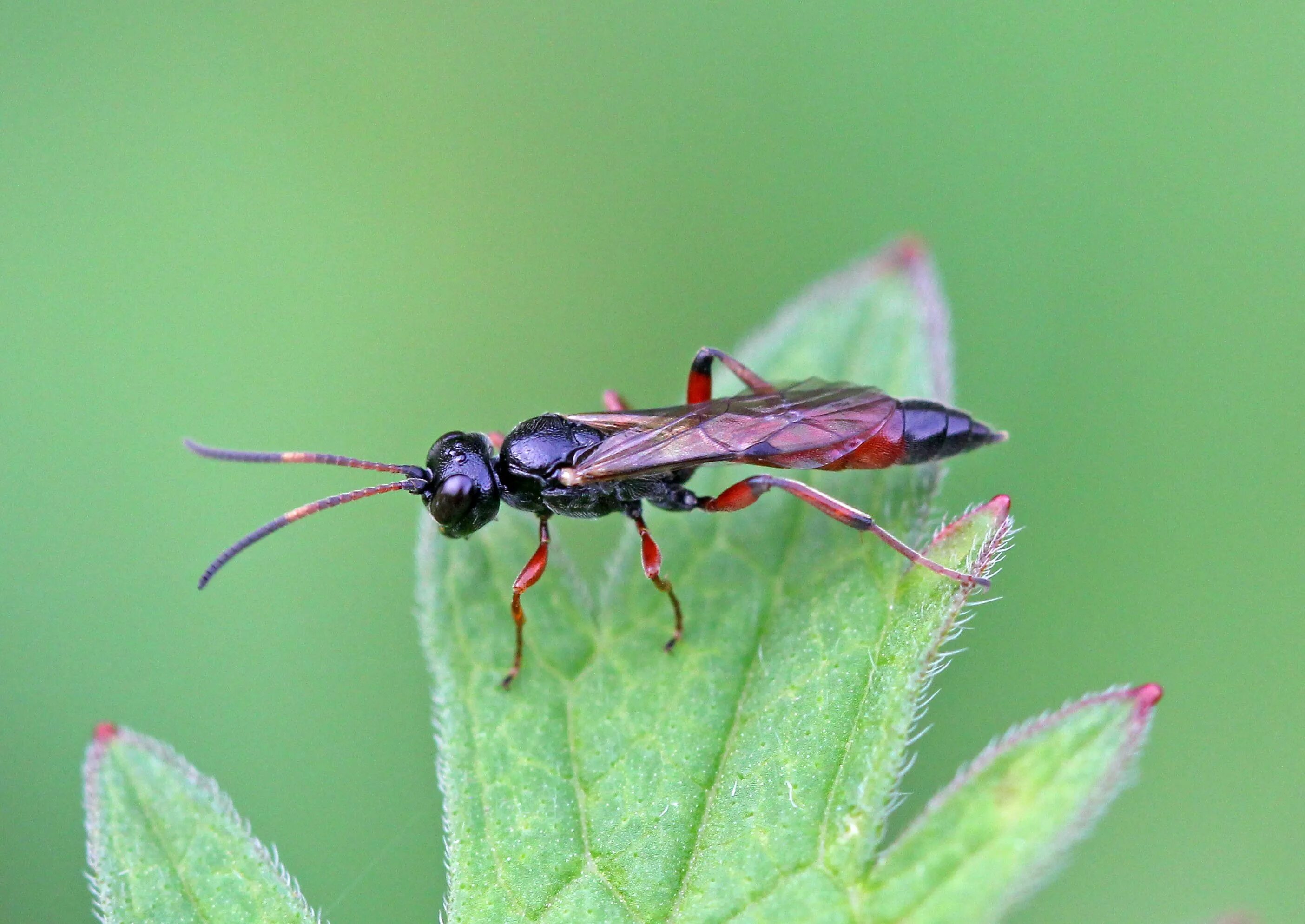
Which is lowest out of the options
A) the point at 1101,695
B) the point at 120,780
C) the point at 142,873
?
the point at 1101,695

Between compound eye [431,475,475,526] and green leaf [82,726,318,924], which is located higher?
compound eye [431,475,475,526]

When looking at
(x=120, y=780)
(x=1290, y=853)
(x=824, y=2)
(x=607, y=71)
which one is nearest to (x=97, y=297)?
(x=607, y=71)

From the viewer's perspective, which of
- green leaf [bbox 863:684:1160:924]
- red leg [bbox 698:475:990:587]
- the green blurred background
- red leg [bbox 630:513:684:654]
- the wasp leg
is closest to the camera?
green leaf [bbox 863:684:1160:924]

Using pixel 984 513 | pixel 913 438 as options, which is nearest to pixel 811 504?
pixel 913 438

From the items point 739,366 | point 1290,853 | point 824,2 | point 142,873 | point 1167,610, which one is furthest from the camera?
point 824,2

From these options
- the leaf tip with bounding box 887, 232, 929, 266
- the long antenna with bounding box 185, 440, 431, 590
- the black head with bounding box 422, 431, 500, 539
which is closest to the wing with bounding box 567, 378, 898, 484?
the black head with bounding box 422, 431, 500, 539

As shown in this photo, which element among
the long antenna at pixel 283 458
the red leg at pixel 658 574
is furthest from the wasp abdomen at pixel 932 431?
the long antenna at pixel 283 458

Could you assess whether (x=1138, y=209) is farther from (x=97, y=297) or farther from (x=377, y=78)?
(x=97, y=297)

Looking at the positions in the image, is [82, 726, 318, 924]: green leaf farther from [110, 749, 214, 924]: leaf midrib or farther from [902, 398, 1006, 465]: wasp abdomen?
[902, 398, 1006, 465]: wasp abdomen

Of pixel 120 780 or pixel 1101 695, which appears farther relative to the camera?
pixel 120 780
